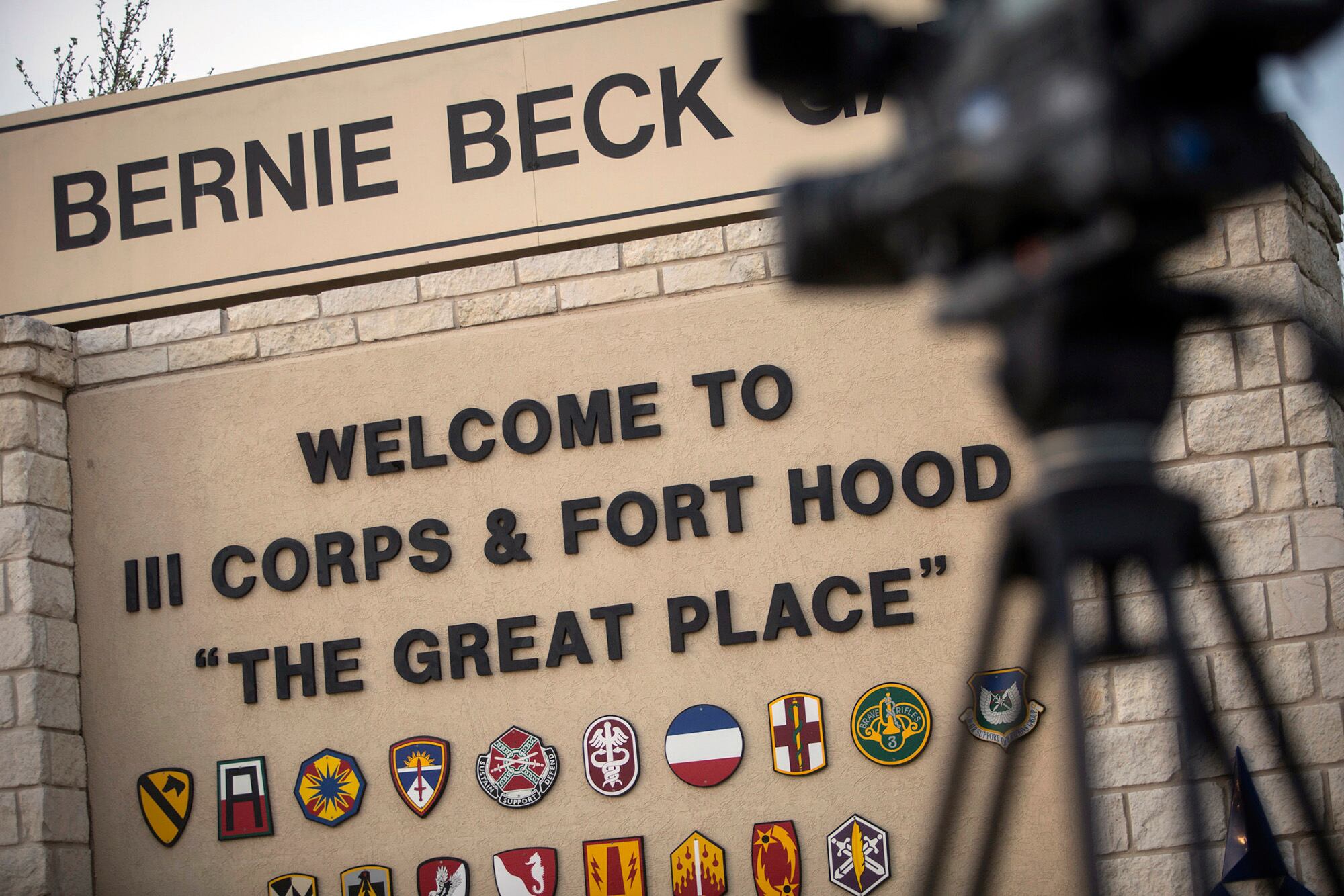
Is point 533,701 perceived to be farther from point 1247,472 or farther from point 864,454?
point 1247,472

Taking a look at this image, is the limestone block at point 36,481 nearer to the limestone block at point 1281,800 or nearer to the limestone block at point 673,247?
the limestone block at point 673,247

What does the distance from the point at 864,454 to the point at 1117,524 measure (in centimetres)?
313

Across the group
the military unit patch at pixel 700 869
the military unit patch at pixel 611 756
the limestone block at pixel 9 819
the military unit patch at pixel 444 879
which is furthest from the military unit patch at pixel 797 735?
the limestone block at pixel 9 819

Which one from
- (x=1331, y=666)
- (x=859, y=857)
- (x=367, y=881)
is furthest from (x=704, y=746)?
(x=1331, y=666)

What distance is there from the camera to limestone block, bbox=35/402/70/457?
5.02m

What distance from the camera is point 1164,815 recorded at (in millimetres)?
4117

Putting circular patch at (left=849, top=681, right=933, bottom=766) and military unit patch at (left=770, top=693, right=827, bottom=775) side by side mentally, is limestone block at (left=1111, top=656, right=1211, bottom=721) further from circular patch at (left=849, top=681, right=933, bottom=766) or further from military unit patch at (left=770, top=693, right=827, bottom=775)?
military unit patch at (left=770, top=693, right=827, bottom=775)

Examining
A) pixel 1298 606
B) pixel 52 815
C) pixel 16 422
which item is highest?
pixel 16 422

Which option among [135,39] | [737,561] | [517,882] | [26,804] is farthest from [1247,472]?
[135,39]

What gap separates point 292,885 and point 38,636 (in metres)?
1.27

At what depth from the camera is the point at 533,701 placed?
4.62 metres

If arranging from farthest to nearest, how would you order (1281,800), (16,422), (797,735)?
1. (16,422)
2. (797,735)
3. (1281,800)

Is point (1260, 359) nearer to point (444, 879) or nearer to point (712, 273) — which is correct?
point (712, 273)

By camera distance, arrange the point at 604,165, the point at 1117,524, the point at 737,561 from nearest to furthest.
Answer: the point at 1117,524 < the point at 737,561 < the point at 604,165
